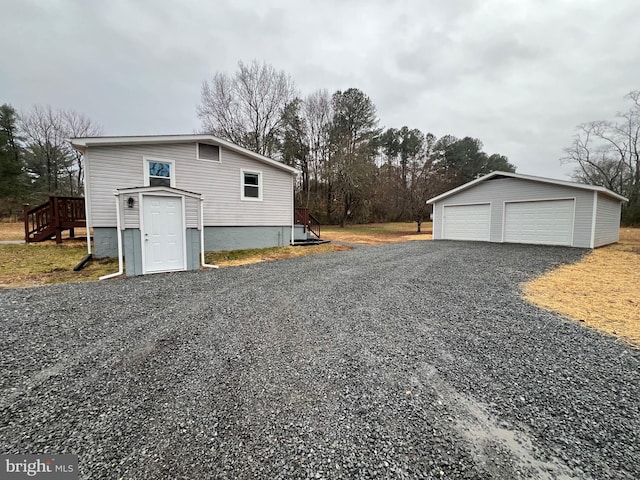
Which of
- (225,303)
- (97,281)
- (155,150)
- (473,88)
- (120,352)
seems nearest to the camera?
(120,352)

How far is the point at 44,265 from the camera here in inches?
291

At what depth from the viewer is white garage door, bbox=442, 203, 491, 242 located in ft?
46.0

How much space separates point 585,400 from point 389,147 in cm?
3381

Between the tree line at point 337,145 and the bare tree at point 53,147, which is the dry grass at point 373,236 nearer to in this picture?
the tree line at point 337,145

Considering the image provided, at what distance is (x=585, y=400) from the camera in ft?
7.09

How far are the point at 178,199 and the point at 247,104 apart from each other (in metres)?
19.5

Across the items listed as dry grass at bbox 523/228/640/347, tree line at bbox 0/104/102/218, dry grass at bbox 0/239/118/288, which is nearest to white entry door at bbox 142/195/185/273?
dry grass at bbox 0/239/118/288

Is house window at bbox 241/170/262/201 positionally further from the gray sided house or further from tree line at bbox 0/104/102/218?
tree line at bbox 0/104/102/218

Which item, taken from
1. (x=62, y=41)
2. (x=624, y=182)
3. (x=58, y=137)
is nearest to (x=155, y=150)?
(x=62, y=41)

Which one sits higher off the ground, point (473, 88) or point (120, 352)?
point (473, 88)

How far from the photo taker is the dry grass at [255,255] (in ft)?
29.0

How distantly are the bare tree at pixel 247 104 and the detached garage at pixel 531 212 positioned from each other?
54.8ft

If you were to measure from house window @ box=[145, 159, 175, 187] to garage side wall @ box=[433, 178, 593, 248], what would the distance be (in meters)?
13.9

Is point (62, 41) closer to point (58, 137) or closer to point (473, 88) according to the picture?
point (58, 137)
